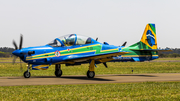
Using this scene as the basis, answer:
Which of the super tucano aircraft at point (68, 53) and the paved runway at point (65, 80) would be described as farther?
the super tucano aircraft at point (68, 53)

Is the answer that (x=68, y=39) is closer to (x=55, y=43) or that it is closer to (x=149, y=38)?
(x=55, y=43)

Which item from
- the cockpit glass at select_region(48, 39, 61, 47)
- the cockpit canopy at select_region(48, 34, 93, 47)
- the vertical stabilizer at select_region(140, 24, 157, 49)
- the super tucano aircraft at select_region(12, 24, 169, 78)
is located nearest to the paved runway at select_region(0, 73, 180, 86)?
the super tucano aircraft at select_region(12, 24, 169, 78)

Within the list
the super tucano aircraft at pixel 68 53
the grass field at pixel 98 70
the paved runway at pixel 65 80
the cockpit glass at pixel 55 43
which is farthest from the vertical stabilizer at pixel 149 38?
the cockpit glass at pixel 55 43

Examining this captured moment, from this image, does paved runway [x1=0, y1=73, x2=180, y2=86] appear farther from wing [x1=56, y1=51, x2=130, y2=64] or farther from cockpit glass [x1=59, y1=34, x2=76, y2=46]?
cockpit glass [x1=59, y1=34, x2=76, y2=46]

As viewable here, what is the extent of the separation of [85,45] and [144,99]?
467 inches

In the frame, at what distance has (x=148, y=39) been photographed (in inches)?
1126

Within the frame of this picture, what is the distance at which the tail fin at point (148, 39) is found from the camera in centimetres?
2805

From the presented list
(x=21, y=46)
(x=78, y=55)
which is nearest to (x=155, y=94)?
(x=78, y=55)

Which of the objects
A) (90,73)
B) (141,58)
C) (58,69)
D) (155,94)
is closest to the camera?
(155,94)

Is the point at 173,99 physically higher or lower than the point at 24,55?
lower

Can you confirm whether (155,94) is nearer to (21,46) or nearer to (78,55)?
(78,55)

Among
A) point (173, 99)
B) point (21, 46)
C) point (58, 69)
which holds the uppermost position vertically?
point (21, 46)

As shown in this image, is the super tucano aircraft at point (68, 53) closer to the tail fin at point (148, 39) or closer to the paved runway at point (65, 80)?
the paved runway at point (65, 80)

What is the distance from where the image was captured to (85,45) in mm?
21266
